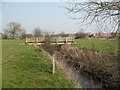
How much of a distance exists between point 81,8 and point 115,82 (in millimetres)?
3731

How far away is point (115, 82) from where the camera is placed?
5496 millimetres

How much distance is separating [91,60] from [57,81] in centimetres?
297

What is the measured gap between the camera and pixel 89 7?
3.97m

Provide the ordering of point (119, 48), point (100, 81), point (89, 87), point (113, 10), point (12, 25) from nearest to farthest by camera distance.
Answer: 1. point (113, 10)
2. point (119, 48)
3. point (89, 87)
4. point (100, 81)
5. point (12, 25)

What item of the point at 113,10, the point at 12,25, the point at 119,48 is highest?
the point at 12,25

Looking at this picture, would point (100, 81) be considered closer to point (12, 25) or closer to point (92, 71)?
point (92, 71)

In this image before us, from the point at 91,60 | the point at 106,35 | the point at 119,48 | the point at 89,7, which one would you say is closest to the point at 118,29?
the point at 106,35

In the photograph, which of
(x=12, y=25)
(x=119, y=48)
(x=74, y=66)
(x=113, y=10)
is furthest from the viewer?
(x=12, y=25)

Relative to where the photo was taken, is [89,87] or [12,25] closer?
[89,87]

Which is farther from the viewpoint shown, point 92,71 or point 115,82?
point 92,71

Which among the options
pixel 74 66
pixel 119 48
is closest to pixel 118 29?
pixel 119 48

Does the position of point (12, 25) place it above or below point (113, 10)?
above

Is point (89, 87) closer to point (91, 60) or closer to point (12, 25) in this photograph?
point (91, 60)

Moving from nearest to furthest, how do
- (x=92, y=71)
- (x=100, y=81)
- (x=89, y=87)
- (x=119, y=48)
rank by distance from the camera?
1. (x=119, y=48)
2. (x=89, y=87)
3. (x=100, y=81)
4. (x=92, y=71)
